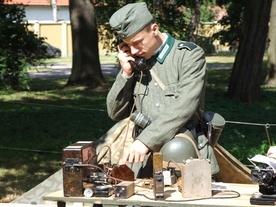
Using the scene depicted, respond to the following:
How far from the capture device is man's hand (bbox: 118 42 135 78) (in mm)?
5129

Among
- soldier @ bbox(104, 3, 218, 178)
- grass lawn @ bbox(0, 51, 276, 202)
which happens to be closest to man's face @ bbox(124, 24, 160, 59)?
soldier @ bbox(104, 3, 218, 178)

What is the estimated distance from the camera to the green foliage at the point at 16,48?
16.1m

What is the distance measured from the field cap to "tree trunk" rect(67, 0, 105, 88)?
1513 centimetres

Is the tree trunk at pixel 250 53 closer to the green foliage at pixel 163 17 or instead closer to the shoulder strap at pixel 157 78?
the green foliage at pixel 163 17

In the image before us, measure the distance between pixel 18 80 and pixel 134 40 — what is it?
1281 cm

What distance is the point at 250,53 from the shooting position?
18.4 metres

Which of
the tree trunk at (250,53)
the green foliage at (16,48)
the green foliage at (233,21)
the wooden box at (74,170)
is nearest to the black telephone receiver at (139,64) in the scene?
the wooden box at (74,170)

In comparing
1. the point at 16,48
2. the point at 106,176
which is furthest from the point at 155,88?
the point at 16,48

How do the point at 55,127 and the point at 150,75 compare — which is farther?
the point at 55,127

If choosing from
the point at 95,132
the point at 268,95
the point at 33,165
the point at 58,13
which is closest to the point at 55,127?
the point at 95,132

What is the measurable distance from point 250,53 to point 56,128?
264 inches

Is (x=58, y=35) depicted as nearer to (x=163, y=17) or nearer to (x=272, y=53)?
(x=272, y=53)

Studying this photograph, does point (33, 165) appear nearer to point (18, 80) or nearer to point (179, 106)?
point (179, 106)

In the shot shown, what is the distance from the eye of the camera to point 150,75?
17.4 ft
